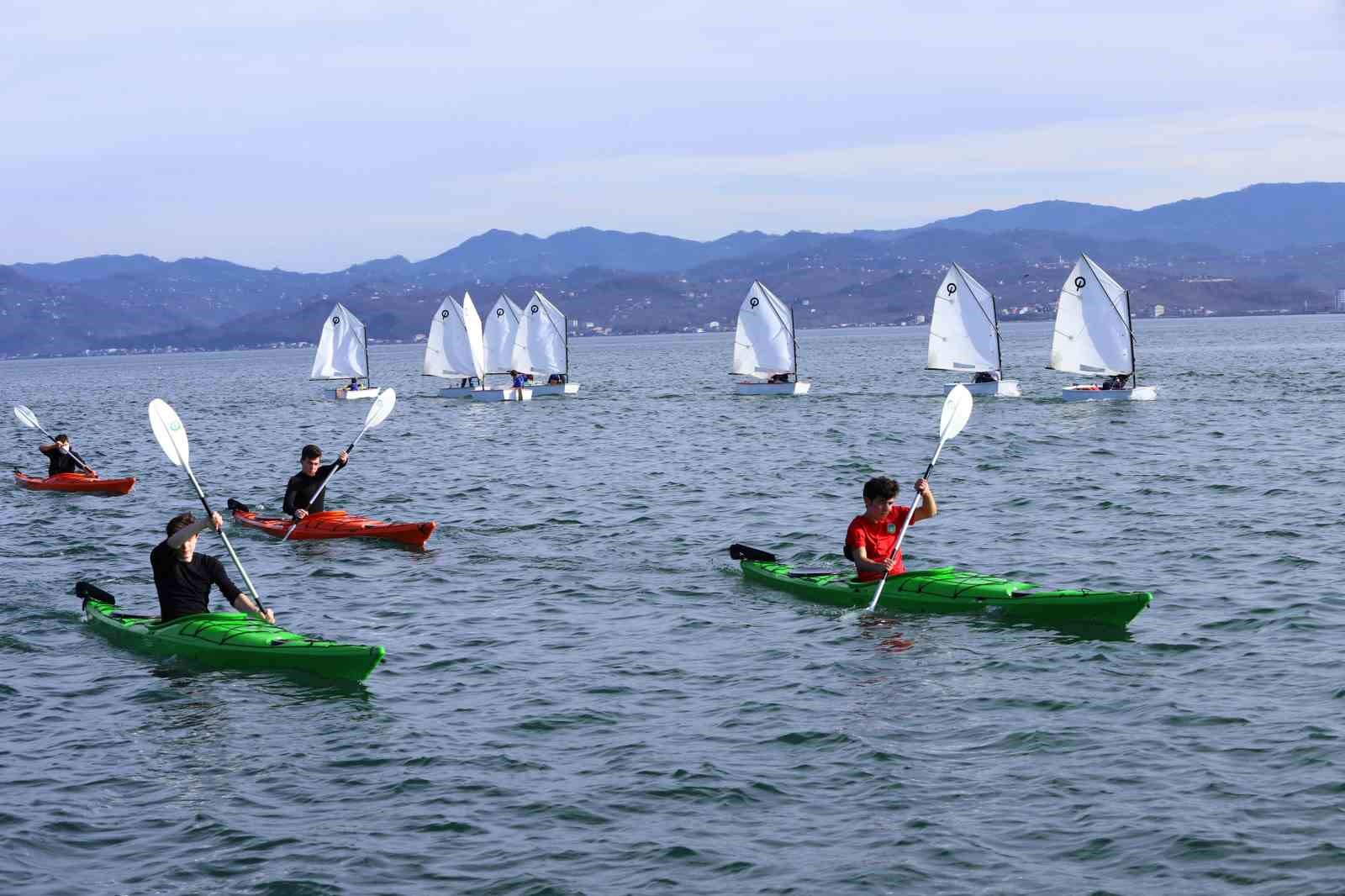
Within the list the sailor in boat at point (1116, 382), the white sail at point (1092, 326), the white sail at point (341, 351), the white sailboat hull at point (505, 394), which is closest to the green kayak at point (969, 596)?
the sailor in boat at point (1116, 382)

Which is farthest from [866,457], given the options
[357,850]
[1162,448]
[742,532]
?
[357,850]

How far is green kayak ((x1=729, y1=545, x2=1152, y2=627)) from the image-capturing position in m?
18.9

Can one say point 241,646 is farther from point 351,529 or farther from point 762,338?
point 762,338

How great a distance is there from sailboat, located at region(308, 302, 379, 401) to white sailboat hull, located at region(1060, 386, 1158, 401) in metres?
43.0

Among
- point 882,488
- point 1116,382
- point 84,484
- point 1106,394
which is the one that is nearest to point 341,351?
point 1106,394

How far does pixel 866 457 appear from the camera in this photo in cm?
4519

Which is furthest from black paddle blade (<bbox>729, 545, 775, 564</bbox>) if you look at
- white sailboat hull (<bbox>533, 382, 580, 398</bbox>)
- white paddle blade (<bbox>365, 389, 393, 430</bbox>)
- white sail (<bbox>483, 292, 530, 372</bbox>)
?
white sail (<bbox>483, 292, 530, 372</bbox>)

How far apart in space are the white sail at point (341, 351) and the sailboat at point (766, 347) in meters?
24.4

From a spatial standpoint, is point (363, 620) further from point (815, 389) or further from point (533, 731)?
point (815, 389)

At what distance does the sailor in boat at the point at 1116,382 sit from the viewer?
64.2 meters

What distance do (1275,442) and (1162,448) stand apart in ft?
11.8

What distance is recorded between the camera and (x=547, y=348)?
85.1 metres

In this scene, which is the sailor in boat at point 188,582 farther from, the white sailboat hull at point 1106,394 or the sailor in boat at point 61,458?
the white sailboat hull at point 1106,394

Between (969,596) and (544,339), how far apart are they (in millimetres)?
66223
